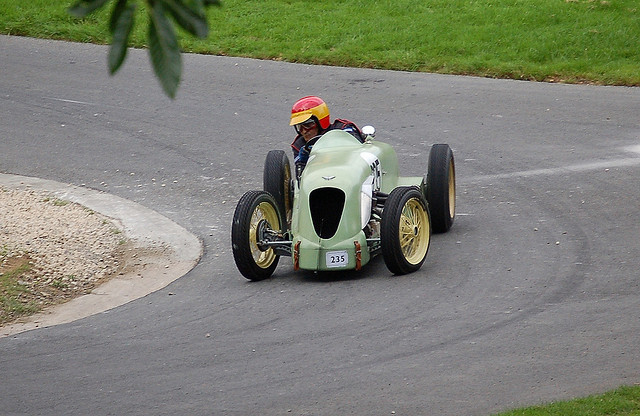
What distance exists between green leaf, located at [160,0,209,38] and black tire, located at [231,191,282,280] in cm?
565

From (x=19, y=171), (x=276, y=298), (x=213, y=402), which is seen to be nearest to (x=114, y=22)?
(x=213, y=402)

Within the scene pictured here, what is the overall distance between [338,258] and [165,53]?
5.81 meters

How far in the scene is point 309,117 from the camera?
9734 mm

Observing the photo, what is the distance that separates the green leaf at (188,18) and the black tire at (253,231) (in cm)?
565

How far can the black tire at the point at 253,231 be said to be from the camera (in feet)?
28.4

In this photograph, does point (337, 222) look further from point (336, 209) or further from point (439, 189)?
point (439, 189)

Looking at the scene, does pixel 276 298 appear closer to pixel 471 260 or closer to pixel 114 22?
pixel 471 260

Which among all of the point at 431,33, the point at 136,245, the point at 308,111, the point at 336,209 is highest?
the point at 431,33

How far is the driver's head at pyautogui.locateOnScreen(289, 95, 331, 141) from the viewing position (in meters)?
9.73

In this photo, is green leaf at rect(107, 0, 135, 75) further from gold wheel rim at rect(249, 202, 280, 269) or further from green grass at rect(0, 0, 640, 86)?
green grass at rect(0, 0, 640, 86)

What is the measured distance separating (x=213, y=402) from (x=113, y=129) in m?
9.31

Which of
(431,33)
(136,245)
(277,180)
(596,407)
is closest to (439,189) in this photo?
(277,180)

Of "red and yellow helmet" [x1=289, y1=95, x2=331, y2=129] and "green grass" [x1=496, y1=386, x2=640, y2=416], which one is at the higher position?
"red and yellow helmet" [x1=289, y1=95, x2=331, y2=129]

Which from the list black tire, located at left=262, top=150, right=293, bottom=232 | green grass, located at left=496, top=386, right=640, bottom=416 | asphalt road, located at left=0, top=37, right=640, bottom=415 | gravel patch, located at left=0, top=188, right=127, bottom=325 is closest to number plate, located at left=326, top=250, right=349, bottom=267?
asphalt road, located at left=0, top=37, right=640, bottom=415
